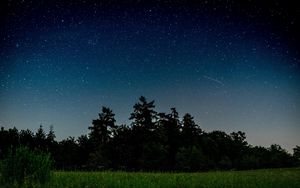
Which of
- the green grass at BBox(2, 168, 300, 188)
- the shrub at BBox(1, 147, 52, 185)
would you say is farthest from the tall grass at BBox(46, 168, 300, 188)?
the shrub at BBox(1, 147, 52, 185)

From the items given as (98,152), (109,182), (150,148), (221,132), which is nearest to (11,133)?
(98,152)

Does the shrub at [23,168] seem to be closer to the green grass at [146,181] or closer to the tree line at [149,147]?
the green grass at [146,181]

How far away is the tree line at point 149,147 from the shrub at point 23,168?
43.8 m

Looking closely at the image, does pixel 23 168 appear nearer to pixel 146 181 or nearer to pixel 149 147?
pixel 146 181

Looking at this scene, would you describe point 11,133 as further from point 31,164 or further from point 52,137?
point 31,164

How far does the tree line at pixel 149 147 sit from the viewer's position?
61.8 metres

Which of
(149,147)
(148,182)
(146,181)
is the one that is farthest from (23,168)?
(149,147)

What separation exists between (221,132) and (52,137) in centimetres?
4207

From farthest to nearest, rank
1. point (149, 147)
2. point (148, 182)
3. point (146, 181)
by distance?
point (149, 147)
point (146, 181)
point (148, 182)

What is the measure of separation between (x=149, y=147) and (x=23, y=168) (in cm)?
5131

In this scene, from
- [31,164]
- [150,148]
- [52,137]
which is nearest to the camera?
[31,164]

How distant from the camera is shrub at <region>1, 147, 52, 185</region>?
10844mm

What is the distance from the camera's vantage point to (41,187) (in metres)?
10.1

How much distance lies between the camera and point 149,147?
61656mm
